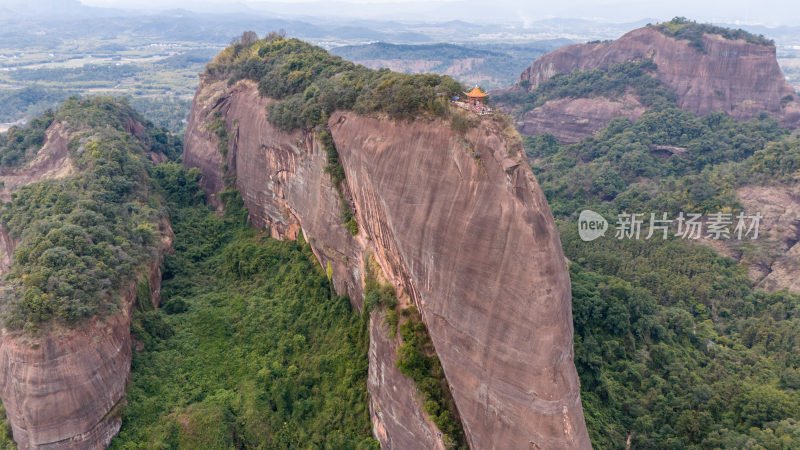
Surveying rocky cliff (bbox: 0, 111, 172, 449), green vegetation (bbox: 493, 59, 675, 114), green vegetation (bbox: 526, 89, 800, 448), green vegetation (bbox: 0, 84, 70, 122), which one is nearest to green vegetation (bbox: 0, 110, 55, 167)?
rocky cliff (bbox: 0, 111, 172, 449)

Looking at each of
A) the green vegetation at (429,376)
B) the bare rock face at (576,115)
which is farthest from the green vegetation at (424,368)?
the bare rock face at (576,115)

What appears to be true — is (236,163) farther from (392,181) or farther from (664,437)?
(664,437)

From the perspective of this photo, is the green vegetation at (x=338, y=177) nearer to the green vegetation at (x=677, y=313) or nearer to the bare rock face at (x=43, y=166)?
the green vegetation at (x=677, y=313)

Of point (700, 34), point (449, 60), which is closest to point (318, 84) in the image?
point (700, 34)

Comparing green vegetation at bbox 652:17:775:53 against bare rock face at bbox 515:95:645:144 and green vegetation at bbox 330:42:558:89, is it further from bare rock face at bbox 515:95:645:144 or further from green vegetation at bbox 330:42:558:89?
green vegetation at bbox 330:42:558:89

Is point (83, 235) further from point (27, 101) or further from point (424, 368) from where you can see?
point (27, 101)

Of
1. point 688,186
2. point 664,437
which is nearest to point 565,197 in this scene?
point 688,186
